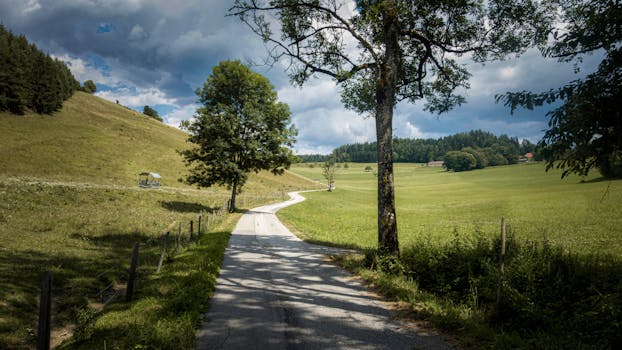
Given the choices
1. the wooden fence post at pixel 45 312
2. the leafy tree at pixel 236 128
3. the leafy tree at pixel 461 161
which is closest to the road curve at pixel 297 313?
the wooden fence post at pixel 45 312

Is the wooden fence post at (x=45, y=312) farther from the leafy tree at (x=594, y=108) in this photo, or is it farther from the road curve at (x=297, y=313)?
the leafy tree at (x=594, y=108)

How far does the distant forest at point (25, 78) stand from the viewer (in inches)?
2265

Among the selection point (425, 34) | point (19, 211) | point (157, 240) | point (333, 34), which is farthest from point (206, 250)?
point (19, 211)

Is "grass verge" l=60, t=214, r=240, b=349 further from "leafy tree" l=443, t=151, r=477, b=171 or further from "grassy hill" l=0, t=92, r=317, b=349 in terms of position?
"leafy tree" l=443, t=151, r=477, b=171

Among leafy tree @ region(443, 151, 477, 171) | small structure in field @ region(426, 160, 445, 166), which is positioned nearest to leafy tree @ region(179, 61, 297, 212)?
leafy tree @ region(443, 151, 477, 171)

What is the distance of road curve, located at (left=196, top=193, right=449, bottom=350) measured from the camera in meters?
4.92

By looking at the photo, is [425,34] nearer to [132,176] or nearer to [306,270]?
[306,270]

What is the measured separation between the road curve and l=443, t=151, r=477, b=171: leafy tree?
483ft

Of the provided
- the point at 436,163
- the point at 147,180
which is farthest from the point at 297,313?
the point at 436,163

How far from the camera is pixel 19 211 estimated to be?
19.2m

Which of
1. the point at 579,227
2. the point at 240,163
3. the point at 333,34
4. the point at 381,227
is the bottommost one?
the point at 579,227

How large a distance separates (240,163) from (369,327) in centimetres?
2737

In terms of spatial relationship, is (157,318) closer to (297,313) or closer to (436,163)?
(297,313)

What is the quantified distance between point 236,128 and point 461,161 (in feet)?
443
